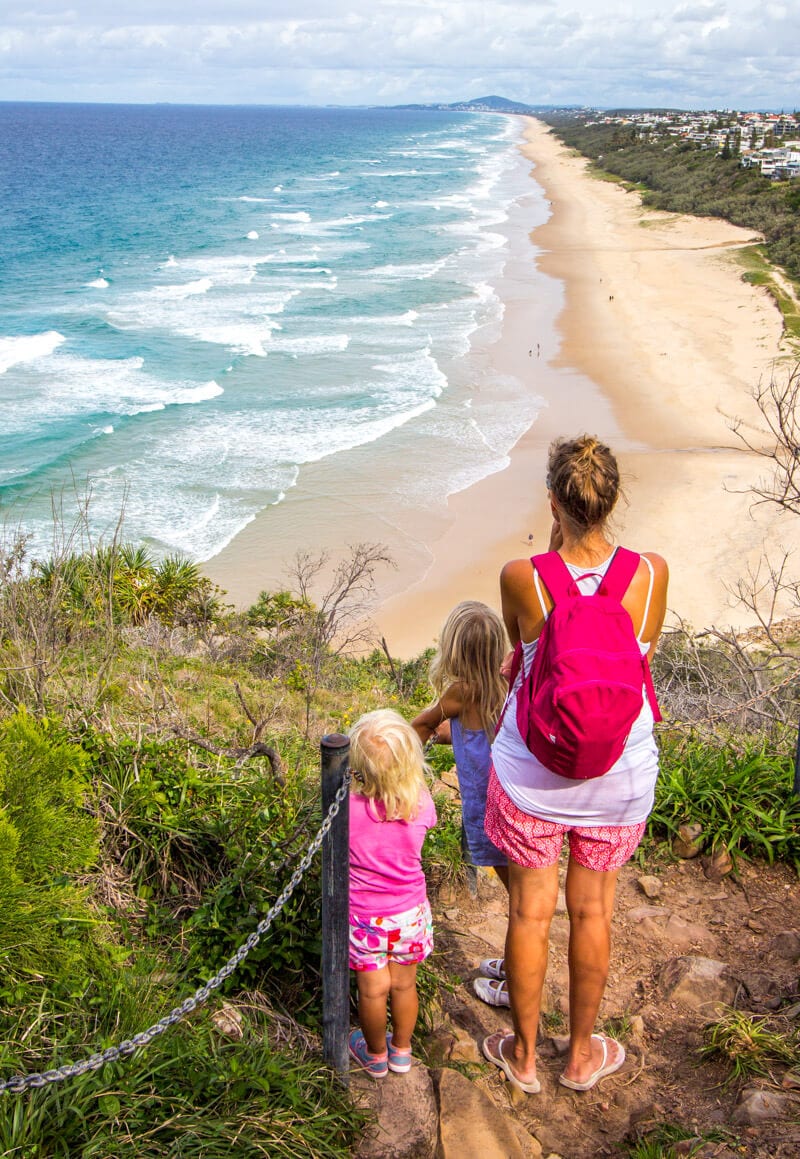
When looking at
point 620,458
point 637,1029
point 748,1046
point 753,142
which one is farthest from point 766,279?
point 753,142

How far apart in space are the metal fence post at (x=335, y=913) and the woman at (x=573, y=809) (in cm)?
52

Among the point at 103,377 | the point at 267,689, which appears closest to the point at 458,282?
the point at 103,377

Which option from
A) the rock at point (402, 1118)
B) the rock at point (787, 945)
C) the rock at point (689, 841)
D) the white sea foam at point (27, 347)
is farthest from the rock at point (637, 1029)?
the white sea foam at point (27, 347)

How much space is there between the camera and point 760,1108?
2.74 metres

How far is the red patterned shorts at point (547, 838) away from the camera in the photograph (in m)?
2.81

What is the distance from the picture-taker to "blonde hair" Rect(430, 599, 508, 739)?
3.18m

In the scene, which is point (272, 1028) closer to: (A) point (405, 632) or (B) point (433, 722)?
(B) point (433, 722)

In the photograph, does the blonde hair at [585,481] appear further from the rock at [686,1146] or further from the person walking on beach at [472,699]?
the rock at [686,1146]

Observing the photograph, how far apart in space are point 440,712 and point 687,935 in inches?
58.8

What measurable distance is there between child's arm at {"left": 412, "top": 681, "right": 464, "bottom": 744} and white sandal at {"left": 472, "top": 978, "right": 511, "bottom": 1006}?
90cm

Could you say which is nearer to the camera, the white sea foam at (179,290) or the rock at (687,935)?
the rock at (687,935)

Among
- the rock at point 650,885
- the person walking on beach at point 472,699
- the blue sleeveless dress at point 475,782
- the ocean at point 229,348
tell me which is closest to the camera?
the person walking on beach at point 472,699

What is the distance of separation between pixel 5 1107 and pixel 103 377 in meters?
24.7

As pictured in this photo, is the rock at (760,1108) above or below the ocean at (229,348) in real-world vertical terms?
above
